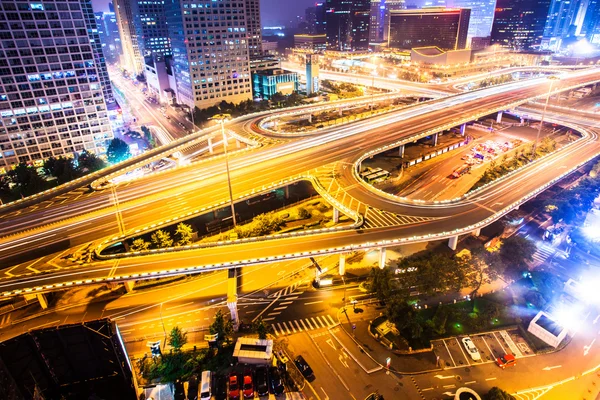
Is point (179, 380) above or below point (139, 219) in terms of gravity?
below

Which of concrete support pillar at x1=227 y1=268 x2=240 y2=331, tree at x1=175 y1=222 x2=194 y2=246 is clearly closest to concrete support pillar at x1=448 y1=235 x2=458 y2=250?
concrete support pillar at x1=227 y1=268 x2=240 y2=331

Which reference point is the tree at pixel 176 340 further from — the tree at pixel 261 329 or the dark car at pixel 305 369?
the dark car at pixel 305 369

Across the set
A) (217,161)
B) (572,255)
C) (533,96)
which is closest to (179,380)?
(217,161)

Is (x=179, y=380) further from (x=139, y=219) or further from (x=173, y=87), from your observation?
(x=173, y=87)

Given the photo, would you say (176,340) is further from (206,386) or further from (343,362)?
(343,362)

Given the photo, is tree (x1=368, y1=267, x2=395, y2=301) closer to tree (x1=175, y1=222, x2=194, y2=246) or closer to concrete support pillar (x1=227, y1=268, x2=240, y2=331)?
concrete support pillar (x1=227, y1=268, x2=240, y2=331)

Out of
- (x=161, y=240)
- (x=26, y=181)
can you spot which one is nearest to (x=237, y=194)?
(x=161, y=240)

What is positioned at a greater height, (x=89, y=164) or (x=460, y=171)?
(x=89, y=164)

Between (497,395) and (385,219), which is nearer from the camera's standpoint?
(497,395)
